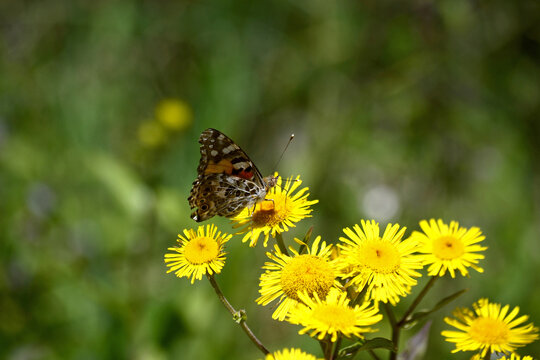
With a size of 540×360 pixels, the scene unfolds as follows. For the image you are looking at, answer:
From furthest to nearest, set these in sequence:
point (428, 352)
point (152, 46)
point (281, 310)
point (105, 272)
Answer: point (152, 46)
point (105, 272)
point (428, 352)
point (281, 310)

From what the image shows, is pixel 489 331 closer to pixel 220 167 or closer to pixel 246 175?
pixel 246 175

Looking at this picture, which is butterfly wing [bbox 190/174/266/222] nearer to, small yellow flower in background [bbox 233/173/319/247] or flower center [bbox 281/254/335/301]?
small yellow flower in background [bbox 233/173/319/247]

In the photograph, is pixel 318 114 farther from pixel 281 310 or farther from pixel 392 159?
pixel 281 310

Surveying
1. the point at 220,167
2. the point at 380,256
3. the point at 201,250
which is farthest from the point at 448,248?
the point at 220,167

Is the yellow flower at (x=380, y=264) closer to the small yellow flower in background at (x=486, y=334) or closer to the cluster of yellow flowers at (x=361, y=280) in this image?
the cluster of yellow flowers at (x=361, y=280)

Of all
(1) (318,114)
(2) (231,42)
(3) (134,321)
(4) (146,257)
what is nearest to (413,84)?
(1) (318,114)

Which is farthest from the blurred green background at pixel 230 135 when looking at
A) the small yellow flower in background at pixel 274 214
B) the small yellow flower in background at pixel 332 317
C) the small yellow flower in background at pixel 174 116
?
the small yellow flower in background at pixel 332 317

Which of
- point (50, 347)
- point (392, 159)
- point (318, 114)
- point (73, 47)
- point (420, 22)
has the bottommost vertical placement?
point (50, 347)
